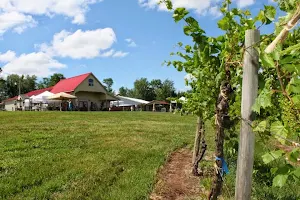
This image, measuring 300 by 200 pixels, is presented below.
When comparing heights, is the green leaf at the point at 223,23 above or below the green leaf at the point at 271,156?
above

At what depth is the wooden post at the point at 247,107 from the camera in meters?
2.06

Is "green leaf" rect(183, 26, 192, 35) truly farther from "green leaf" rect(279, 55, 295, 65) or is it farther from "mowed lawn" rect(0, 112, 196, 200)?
"mowed lawn" rect(0, 112, 196, 200)

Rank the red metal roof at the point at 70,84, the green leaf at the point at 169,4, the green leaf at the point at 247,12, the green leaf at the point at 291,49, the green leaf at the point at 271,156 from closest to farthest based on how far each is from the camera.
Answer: the green leaf at the point at 291,49, the green leaf at the point at 271,156, the green leaf at the point at 169,4, the green leaf at the point at 247,12, the red metal roof at the point at 70,84

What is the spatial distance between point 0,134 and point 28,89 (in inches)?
3258

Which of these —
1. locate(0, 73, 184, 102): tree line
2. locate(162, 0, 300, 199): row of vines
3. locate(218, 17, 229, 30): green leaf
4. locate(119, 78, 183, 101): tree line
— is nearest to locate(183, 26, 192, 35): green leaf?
locate(162, 0, 300, 199): row of vines

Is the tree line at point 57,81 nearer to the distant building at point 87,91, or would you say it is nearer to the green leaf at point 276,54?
the distant building at point 87,91

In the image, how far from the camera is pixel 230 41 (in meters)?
2.39

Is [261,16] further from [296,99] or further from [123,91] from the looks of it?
[123,91]

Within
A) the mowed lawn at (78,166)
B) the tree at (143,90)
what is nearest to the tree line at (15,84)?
the tree at (143,90)

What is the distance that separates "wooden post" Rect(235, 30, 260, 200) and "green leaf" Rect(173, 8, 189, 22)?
485 mm

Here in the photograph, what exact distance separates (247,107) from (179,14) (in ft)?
2.83

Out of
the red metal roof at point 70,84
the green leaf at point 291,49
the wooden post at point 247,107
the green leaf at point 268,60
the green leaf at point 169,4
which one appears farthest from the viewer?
the red metal roof at point 70,84

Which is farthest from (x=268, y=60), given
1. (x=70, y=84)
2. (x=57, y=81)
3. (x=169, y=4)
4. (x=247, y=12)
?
(x=57, y=81)

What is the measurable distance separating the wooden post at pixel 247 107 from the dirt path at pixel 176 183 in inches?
103
